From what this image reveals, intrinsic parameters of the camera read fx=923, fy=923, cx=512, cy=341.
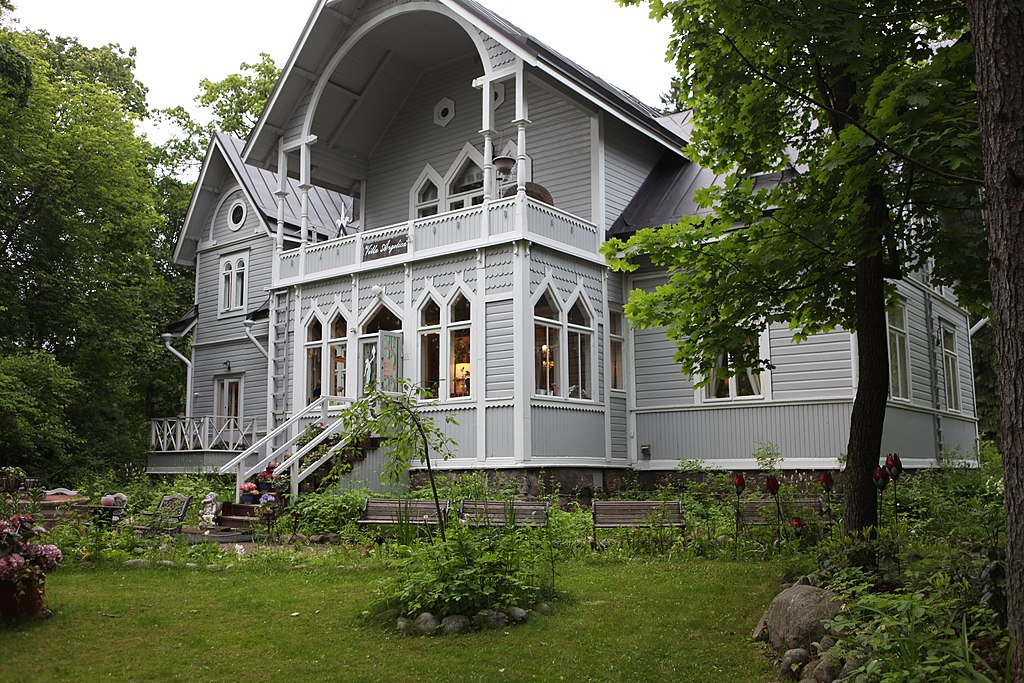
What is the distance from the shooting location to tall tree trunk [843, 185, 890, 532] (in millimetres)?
8586

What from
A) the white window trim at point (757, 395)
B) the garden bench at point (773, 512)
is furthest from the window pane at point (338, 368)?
the garden bench at point (773, 512)

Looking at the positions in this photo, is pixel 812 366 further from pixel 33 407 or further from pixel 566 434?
pixel 33 407

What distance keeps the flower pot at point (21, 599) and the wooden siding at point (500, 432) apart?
387 inches

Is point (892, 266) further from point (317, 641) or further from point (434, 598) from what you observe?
point (317, 641)

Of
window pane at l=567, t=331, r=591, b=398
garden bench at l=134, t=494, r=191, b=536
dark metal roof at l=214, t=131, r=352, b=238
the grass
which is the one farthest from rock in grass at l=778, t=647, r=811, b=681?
dark metal roof at l=214, t=131, r=352, b=238

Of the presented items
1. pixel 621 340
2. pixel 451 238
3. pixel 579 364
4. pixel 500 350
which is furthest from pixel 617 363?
pixel 451 238

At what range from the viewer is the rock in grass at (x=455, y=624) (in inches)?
296

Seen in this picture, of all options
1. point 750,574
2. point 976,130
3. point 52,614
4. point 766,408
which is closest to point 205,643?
point 52,614

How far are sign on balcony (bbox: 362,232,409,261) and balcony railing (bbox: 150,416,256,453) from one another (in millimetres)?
7869

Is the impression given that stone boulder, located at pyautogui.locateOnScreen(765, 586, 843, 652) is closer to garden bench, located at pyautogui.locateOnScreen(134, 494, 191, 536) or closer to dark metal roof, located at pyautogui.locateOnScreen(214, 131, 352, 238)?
garden bench, located at pyautogui.locateOnScreen(134, 494, 191, 536)

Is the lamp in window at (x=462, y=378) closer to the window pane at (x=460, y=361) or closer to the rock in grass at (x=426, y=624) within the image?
the window pane at (x=460, y=361)

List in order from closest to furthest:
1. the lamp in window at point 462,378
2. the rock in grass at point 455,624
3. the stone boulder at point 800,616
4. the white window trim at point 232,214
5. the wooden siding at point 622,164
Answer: the stone boulder at point 800,616 < the rock in grass at point 455,624 < the lamp in window at point 462,378 < the wooden siding at point 622,164 < the white window trim at point 232,214

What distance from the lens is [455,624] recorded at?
7543mm

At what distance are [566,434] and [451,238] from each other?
450 centimetres
